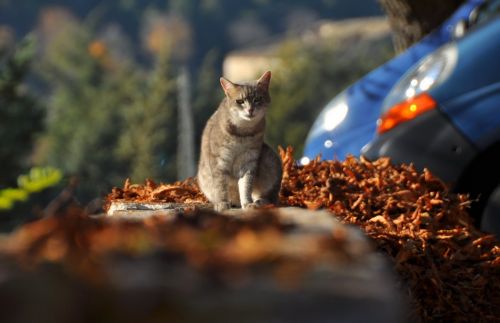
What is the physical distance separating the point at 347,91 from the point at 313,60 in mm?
53485

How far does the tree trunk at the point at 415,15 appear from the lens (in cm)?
914

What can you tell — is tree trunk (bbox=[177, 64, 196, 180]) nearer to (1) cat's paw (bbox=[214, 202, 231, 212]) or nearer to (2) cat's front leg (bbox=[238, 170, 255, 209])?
(2) cat's front leg (bbox=[238, 170, 255, 209])

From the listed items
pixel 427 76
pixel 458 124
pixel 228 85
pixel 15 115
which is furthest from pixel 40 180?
pixel 15 115

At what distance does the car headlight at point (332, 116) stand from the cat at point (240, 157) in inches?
109

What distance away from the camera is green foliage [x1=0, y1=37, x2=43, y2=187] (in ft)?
117

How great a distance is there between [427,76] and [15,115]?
33.3 metres

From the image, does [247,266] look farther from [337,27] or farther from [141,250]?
[337,27]

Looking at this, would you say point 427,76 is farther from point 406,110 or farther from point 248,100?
point 248,100

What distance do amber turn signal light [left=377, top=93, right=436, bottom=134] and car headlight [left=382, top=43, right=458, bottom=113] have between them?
66mm

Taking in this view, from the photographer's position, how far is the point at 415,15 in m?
9.19

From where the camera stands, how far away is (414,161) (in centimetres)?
661

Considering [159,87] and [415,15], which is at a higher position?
[159,87]

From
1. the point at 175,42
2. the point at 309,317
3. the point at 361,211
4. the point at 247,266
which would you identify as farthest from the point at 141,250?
the point at 175,42

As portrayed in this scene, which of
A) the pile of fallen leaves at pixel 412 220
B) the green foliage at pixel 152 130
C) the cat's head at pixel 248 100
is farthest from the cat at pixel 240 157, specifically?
the green foliage at pixel 152 130
